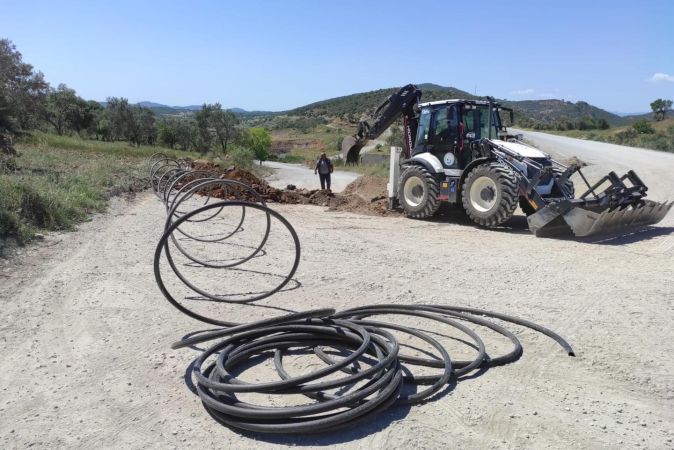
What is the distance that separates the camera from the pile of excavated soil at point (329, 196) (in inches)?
562

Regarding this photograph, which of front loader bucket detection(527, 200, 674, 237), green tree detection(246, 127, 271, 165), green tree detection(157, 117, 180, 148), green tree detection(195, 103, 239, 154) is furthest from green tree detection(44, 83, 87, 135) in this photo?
front loader bucket detection(527, 200, 674, 237)

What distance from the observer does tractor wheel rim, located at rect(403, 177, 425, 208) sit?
487 inches

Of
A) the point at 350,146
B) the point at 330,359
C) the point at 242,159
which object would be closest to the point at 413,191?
the point at 350,146

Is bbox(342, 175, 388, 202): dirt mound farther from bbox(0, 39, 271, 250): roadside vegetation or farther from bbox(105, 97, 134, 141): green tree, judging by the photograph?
bbox(105, 97, 134, 141): green tree

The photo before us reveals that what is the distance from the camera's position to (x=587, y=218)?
910 centimetres

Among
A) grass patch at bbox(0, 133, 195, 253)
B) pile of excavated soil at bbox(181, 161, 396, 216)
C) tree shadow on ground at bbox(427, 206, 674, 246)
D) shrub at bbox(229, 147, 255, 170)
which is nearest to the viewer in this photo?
grass patch at bbox(0, 133, 195, 253)

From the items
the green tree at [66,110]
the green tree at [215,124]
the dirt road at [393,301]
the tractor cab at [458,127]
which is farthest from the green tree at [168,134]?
the dirt road at [393,301]

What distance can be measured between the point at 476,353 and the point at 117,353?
3279 mm

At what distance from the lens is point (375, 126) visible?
46.5 ft

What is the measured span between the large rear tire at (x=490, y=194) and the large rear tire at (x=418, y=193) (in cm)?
88

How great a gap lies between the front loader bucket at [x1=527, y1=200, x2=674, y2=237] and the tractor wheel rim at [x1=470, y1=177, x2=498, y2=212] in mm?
1012

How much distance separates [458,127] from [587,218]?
12.0 ft

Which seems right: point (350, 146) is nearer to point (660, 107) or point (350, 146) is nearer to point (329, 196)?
point (329, 196)

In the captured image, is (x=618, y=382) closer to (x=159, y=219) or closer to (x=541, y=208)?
(x=541, y=208)
